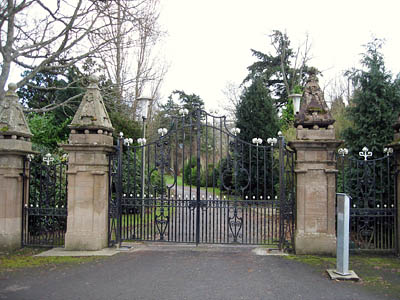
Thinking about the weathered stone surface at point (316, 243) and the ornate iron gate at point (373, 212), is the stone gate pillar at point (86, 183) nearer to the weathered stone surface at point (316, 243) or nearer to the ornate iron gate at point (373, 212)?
Result: the weathered stone surface at point (316, 243)

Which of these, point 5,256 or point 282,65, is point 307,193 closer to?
point 5,256

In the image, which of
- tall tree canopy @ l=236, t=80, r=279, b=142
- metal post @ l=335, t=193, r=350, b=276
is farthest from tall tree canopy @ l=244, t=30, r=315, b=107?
metal post @ l=335, t=193, r=350, b=276

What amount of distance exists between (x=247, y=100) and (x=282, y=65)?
1194cm

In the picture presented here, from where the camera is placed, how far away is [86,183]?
308 inches

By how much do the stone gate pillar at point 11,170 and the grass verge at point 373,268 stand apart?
20.6 feet

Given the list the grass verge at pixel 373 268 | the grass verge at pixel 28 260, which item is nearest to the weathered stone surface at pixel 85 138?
the grass verge at pixel 28 260

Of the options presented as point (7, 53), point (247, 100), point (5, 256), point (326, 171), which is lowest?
→ point (5, 256)

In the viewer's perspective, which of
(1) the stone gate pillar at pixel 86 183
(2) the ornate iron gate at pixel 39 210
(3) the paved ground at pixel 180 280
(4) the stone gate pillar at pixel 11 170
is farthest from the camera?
(2) the ornate iron gate at pixel 39 210

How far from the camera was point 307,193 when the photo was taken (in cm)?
749

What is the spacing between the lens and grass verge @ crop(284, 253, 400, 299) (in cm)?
551

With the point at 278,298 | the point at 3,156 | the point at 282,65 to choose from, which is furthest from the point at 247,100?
the point at 278,298

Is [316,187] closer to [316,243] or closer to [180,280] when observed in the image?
[316,243]

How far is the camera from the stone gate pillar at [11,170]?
7926 mm

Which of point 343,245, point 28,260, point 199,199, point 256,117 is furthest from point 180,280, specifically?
point 256,117
